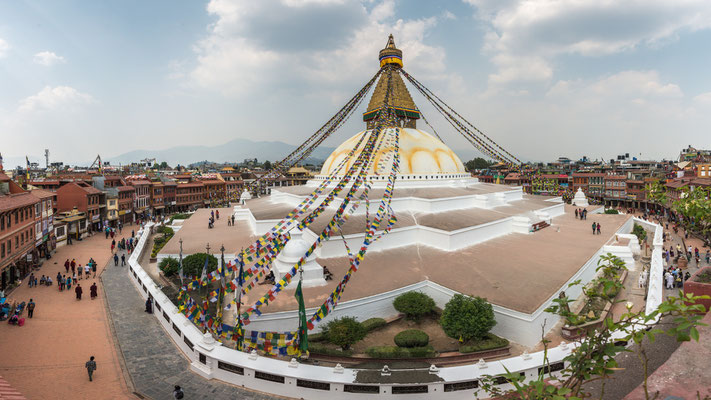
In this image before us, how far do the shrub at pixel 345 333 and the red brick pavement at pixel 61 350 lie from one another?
14.5ft

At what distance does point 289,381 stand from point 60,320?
29.0ft

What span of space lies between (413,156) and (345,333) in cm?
1537

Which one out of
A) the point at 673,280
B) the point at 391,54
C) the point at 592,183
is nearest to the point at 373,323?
the point at 673,280

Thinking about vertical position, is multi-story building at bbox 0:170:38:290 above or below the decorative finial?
below

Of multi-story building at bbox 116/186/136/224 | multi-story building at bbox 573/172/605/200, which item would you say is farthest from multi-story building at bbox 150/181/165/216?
multi-story building at bbox 573/172/605/200

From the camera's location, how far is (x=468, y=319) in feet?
27.7

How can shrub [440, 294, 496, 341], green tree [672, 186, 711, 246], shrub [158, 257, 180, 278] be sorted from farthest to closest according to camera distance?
1. shrub [158, 257, 180, 278]
2. shrub [440, 294, 496, 341]
3. green tree [672, 186, 711, 246]

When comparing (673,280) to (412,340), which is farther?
(673,280)

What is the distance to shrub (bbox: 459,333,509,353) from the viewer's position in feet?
27.0

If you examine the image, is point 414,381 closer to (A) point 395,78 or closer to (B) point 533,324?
(B) point 533,324

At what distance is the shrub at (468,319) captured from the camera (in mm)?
8406

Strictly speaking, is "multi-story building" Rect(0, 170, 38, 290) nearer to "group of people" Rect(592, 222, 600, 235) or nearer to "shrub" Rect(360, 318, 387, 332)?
"shrub" Rect(360, 318, 387, 332)

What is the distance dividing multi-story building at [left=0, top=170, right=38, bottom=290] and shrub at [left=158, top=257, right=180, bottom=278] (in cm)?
655

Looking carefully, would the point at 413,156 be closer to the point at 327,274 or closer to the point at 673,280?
the point at 327,274
